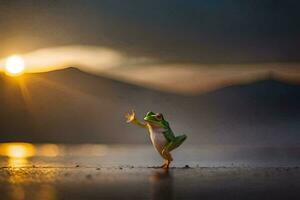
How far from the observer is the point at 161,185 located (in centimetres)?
1202

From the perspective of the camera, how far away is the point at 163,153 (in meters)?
16.9

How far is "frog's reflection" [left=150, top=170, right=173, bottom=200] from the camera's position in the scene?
10.5 metres

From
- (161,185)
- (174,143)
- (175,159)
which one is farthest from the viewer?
(175,159)

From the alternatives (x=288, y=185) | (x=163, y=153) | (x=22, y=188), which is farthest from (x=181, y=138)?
(x=22, y=188)

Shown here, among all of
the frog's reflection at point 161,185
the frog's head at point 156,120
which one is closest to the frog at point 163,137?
the frog's head at point 156,120

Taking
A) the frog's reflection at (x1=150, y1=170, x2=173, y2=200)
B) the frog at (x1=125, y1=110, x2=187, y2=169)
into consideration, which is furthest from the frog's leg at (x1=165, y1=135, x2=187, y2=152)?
the frog's reflection at (x1=150, y1=170, x2=173, y2=200)

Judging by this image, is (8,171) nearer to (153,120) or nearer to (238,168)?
(153,120)

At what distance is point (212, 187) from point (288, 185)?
5.79 feet

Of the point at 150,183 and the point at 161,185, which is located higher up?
the point at 150,183

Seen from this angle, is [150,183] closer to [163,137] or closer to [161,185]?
[161,185]

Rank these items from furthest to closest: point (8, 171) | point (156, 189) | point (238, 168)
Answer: point (238, 168) → point (8, 171) → point (156, 189)

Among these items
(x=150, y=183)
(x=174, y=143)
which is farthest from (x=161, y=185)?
(x=174, y=143)

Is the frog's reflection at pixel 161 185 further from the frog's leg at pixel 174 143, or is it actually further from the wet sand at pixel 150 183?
the frog's leg at pixel 174 143

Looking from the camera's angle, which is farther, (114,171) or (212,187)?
(114,171)
